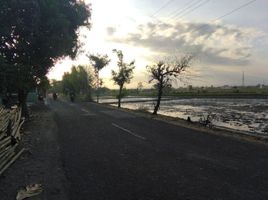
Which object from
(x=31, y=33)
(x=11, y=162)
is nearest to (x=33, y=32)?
(x=31, y=33)

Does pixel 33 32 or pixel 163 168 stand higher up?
pixel 33 32

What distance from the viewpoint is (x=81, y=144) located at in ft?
47.9

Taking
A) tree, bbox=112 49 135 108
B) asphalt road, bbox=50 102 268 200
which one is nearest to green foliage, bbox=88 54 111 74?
tree, bbox=112 49 135 108

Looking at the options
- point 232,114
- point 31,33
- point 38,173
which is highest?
point 31,33

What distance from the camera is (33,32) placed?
72.1 ft

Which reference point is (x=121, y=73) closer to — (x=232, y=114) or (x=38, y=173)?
(x=232, y=114)

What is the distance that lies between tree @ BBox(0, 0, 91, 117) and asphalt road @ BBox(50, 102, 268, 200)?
26.8ft

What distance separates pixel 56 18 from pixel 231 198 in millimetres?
17897

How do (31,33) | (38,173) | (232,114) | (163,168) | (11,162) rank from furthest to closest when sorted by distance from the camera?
(232,114) → (31,33) → (11,162) → (163,168) → (38,173)

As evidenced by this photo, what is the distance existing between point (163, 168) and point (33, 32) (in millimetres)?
15228

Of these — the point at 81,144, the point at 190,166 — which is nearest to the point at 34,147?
the point at 81,144

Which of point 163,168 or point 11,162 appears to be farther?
point 11,162

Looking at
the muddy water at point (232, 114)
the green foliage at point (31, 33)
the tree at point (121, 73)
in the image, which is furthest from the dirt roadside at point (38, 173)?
the tree at point (121, 73)

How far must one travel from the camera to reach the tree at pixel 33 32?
20.5 metres
